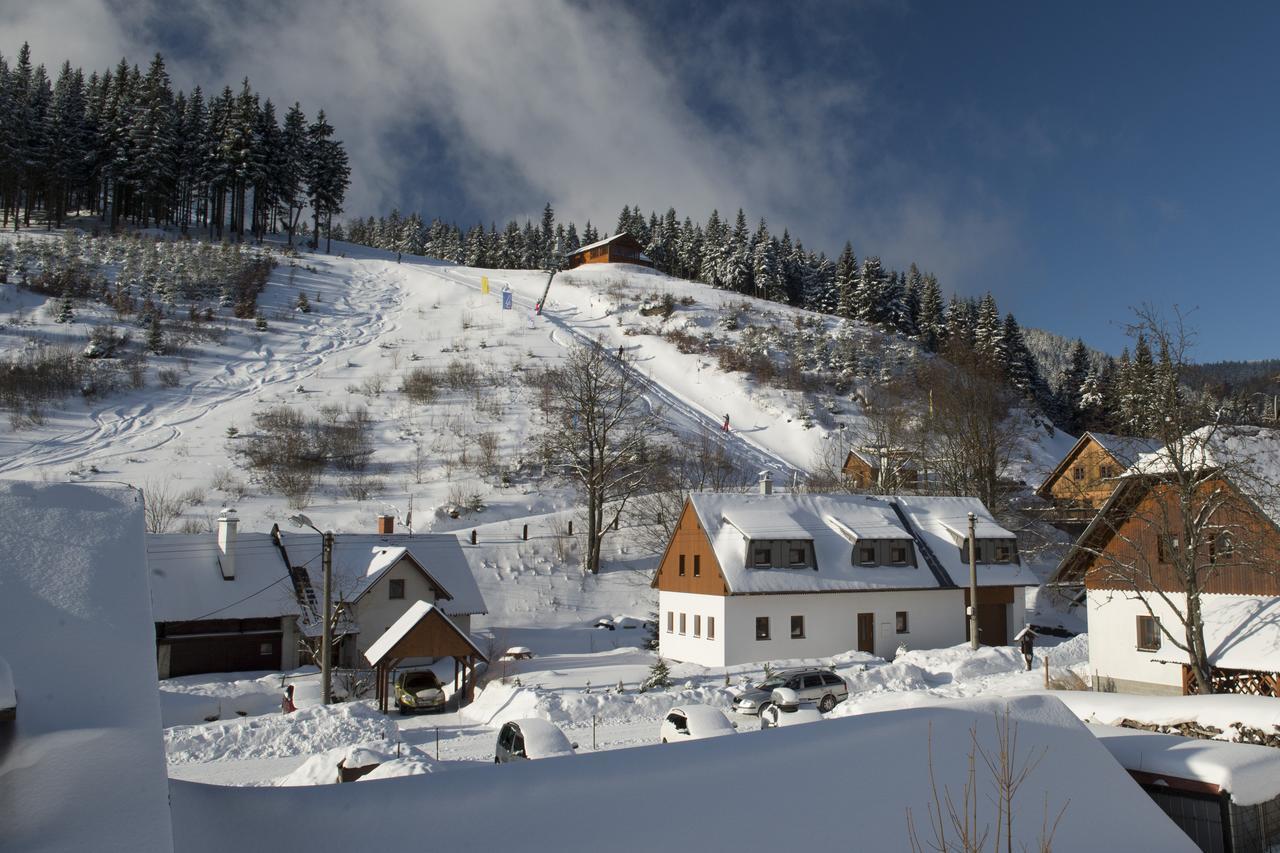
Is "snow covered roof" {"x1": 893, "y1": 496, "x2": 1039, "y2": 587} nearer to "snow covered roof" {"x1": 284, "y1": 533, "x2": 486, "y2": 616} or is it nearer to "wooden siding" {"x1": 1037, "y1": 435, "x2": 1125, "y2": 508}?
"wooden siding" {"x1": 1037, "y1": 435, "x2": 1125, "y2": 508}

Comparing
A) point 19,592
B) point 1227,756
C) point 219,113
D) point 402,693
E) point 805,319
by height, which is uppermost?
point 219,113

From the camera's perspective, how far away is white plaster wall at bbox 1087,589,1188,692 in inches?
1032

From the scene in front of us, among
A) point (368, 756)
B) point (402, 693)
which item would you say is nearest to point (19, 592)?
point (368, 756)

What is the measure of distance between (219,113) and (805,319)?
83.2 m

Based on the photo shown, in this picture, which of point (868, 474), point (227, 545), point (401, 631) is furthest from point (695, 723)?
point (868, 474)

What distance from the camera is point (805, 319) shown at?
346 feet

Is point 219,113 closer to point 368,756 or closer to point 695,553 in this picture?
point 695,553

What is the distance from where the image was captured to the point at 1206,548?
25328 millimetres

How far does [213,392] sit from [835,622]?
177 feet

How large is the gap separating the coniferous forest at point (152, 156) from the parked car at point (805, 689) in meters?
102

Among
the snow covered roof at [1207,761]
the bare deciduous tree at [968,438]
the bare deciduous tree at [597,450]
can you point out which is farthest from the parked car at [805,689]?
the bare deciduous tree at [968,438]

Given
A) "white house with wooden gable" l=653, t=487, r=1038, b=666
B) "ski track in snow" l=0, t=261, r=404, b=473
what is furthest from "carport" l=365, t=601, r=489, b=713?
"ski track in snow" l=0, t=261, r=404, b=473

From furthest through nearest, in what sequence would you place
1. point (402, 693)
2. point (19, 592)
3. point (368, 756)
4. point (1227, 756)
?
point (402, 693) → point (368, 756) → point (1227, 756) → point (19, 592)

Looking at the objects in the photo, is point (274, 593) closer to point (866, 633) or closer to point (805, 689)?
point (805, 689)
